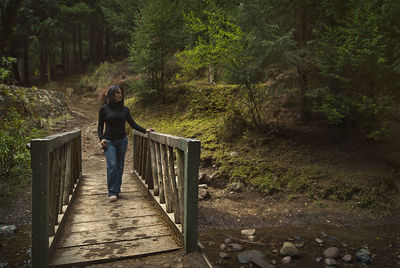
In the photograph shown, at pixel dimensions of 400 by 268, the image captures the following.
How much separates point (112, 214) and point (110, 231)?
64 cm

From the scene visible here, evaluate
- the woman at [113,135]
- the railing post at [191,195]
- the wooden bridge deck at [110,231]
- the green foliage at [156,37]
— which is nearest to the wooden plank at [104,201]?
the wooden bridge deck at [110,231]

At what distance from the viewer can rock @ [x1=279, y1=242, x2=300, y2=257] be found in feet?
14.3

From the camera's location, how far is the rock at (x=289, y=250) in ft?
14.3

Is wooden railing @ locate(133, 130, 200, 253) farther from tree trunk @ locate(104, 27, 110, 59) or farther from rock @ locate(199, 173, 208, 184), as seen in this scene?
tree trunk @ locate(104, 27, 110, 59)

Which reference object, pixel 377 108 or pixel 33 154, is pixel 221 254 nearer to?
pixel 33 154

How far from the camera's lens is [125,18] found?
1777 cm

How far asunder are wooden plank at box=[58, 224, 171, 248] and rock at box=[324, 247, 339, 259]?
2502 mm

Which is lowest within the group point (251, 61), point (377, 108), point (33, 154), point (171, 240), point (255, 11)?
point (171, 240)

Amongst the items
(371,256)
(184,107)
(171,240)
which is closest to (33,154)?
(171,240)

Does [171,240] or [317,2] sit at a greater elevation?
[317,2]

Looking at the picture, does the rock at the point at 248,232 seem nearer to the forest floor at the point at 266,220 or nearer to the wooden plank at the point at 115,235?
the forest floor at the point at 266,220

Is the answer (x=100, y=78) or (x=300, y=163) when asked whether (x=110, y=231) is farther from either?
(x=100, y=78)

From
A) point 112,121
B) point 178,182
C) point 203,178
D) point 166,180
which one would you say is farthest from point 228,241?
point 112,121

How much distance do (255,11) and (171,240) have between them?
613cm
